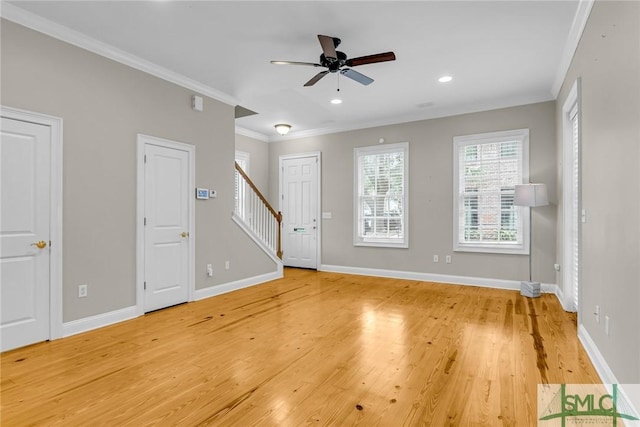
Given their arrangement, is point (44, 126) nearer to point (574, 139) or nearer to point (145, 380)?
point (145, 380)

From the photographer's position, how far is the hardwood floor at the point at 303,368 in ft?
6.63

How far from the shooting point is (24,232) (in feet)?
10.0

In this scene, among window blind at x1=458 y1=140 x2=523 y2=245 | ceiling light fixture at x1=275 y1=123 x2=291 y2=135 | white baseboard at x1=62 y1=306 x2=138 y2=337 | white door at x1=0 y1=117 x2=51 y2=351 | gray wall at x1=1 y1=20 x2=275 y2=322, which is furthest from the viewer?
ceiling light fixture at x1=275 y1=123 x2=291 y2=135

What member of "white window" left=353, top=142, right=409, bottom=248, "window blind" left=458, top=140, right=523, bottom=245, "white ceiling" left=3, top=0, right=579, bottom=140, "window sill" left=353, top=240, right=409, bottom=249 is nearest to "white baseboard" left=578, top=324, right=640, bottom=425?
"window blind" left=458, top=140, right=523, bottom=245

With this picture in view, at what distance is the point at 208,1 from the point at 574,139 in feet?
13.8

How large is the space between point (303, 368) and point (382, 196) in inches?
169

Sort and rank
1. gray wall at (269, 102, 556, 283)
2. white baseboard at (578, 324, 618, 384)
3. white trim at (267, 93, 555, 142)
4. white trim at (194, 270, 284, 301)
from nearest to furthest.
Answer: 1. white baseboard at (578, 324, 618, 384)
2. white trim at (194, 270, 284, 301)
3. gray wall at (269, 102, 556, 283)
4. white trim at (267, 93, 555, 142)

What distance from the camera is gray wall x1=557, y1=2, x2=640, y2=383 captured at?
1.90 metres

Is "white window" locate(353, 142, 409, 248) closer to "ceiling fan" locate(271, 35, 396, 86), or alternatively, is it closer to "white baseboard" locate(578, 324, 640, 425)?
"ceiling fan" locate(271, 35, 396, 86)

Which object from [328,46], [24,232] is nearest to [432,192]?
[328,46]

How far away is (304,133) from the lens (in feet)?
23.6

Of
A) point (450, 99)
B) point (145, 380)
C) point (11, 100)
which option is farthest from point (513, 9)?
point (11, 100)

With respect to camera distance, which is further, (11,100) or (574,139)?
(574,139)

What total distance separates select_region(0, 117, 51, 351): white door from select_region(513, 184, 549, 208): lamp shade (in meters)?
5.62
